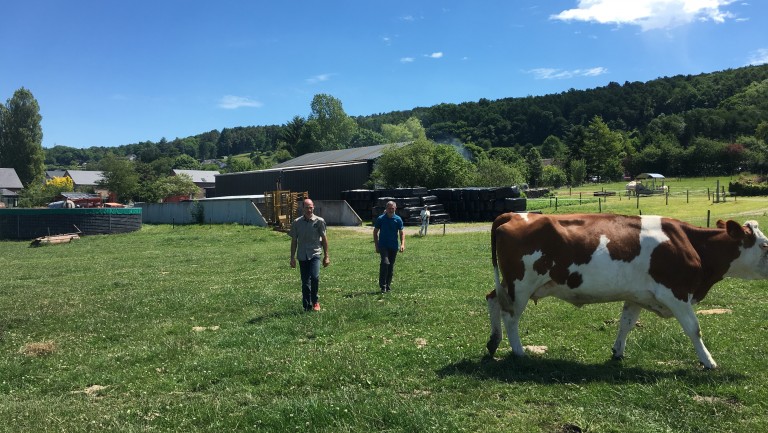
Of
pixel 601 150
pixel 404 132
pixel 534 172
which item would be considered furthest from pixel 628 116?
pixel 404 132

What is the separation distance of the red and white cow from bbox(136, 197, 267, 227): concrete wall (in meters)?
33.7

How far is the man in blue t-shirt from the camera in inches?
501

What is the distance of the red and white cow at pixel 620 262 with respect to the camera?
22.4ft

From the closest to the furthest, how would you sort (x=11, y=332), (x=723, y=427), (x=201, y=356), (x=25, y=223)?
1. (x=723, y=427)
2. (x=201, y=356)
3. (x=11, y=332)
4. (x=25, y=223)

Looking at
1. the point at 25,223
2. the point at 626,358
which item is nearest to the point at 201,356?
the point at 626,358

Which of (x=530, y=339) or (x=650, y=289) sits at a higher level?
(x=650, y=289)

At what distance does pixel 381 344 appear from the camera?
26.5 ft

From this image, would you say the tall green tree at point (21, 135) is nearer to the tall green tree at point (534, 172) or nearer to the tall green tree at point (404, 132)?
the tall green tree at point (404, 132)

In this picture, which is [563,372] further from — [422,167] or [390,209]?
[422,167]

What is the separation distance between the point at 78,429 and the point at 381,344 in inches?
164

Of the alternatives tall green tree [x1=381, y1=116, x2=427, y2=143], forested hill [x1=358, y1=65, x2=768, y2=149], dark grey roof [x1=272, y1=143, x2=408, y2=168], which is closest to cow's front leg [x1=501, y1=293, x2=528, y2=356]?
dark grey roof [x1=272, y1=143, x2=408, y2=168]

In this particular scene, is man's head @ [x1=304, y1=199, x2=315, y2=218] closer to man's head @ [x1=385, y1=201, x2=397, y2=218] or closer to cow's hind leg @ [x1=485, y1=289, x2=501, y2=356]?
man's head @ [x1=385, y1=201, x2=397, y2=218]

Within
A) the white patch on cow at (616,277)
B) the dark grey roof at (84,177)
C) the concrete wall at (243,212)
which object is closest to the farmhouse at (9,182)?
the dark grey roof at (84,177)

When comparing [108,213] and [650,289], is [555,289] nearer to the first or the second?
[650,289]
